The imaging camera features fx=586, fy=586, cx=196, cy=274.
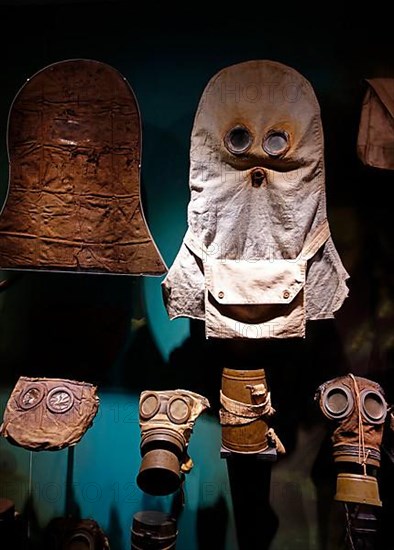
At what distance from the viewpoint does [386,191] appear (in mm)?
2324

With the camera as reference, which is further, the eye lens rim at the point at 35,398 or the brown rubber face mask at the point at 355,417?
the eye lens rim at the point at 35,398

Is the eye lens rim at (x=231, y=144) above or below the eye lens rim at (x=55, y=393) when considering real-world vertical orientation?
above

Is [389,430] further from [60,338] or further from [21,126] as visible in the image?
[21,126]

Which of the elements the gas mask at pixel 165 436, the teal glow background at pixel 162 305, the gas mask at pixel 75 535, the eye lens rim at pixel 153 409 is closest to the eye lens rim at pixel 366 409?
the teal glow background at pixel 162 305

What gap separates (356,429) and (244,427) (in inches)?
14.9

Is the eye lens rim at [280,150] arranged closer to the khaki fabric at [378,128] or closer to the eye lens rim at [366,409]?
the khaki fabric at [378,128]

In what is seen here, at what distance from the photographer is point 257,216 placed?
2100 mm

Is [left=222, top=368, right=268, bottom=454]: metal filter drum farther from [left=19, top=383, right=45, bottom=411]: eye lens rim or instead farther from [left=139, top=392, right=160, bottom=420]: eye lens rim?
[left=19, top=383, right=45, bottom=411]: eye lens rim

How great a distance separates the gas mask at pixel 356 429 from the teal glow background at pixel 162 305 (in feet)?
0.91

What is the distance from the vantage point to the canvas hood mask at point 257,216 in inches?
79.9

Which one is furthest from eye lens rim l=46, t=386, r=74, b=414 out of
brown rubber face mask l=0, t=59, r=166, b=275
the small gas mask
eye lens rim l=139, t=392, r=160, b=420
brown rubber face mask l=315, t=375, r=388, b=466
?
brown rubber face mask l=315, t=375, r=388, b=466

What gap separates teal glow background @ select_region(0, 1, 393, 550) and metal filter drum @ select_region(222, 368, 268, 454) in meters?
0.32

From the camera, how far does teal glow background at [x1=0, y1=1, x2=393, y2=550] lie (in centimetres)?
233

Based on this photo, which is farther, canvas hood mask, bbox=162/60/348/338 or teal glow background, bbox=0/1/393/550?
teal glow background, bbox=0/1/393/550
